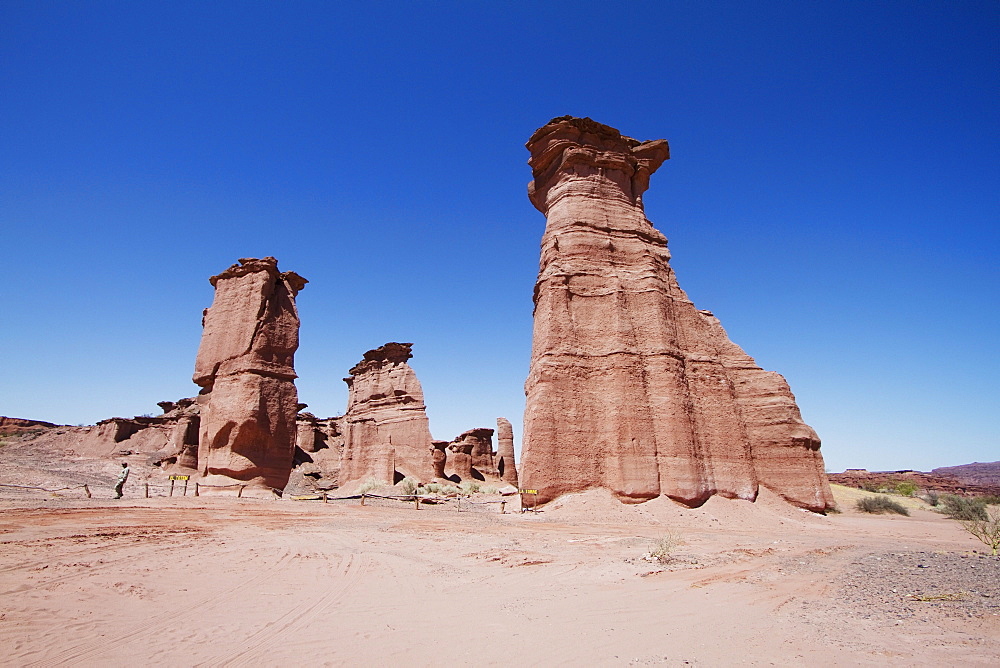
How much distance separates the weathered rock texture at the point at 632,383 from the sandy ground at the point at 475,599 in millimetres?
4591

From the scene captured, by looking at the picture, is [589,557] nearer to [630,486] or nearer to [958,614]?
[958,614]

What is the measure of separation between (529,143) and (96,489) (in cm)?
2451

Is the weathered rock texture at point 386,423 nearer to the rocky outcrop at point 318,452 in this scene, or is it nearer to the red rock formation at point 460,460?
the rocky outcrop at point 318,452

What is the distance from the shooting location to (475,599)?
6.33 metres

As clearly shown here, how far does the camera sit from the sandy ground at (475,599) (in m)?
4.54

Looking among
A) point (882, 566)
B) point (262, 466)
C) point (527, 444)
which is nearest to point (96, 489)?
point (262, 466)

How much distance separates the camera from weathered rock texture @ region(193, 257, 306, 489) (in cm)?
2242

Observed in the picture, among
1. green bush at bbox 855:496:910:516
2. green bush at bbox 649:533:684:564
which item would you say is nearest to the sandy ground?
green bush at bbox 649:533:684:564

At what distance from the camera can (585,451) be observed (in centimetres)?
1681

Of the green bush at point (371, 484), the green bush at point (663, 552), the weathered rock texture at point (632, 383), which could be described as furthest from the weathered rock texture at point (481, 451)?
the green bush at point (663, 552)

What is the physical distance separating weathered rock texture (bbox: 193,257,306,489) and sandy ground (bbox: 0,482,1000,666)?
1041 centimetres

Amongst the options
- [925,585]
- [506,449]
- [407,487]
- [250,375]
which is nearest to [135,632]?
[925,585]

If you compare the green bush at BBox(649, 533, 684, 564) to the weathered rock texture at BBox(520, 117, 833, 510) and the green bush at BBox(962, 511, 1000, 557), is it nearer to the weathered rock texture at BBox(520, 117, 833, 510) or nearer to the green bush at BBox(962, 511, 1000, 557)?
the green bush at BBox(962, 511, 1000, 557)

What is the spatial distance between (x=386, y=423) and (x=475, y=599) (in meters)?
33.5
